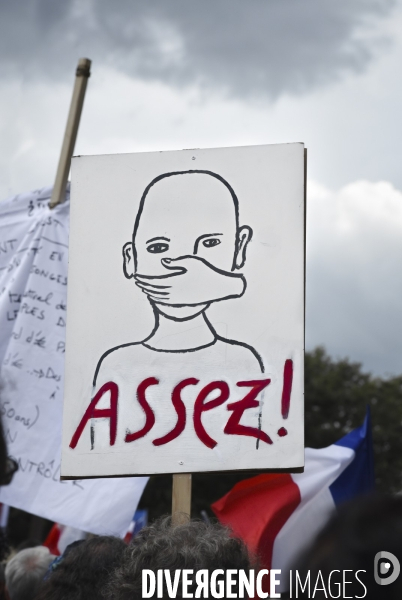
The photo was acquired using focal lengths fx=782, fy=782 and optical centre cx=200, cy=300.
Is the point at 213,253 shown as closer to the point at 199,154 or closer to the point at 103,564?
the point at 199,154

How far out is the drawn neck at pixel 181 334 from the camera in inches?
121

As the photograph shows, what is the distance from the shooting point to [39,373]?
476cm

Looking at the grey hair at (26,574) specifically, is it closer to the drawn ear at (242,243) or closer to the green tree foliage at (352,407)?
the drawn ear at (242,243)

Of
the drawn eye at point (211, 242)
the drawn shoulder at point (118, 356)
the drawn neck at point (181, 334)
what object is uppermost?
the drawn eye at point (211, 242)

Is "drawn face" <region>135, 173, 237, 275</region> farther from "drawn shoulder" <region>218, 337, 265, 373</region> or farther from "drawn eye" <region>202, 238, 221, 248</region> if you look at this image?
"drawn shoulder" <region>218, 337, 265, 373</region>

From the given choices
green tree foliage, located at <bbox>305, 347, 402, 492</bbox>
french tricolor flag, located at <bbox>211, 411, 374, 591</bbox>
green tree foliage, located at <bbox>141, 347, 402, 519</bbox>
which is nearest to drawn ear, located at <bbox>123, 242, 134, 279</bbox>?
french tricolor flag, located at <bbox>211, 411, 374, 591</bbox>

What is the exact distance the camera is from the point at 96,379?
122 inches

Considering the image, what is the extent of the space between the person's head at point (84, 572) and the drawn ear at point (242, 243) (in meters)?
1.18

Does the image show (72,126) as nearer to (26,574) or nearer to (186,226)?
(186,226)

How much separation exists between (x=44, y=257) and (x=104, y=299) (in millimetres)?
2030

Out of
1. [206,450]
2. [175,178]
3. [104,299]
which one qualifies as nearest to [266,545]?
[206,450]

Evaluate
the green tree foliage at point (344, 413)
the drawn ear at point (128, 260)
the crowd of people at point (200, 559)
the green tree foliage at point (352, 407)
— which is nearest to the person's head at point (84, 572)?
the crowd of people at point (200, 559)

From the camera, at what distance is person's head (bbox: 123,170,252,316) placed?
3.19 meters

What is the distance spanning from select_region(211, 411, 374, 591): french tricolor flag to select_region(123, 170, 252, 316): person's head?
1.57 meters
